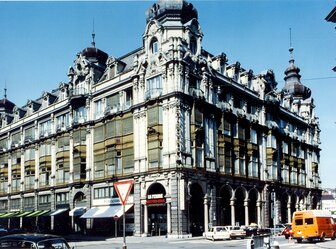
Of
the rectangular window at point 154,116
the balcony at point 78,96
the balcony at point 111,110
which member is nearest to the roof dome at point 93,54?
the balcony at point 78,96

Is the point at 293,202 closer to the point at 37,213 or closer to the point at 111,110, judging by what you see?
the point at 111,110

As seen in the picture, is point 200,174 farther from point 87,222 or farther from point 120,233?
point 87,222

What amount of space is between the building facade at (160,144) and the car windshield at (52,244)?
88.4ft

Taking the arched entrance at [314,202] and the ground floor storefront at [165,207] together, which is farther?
the arched entrance at [314,202]

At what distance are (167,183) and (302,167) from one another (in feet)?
118

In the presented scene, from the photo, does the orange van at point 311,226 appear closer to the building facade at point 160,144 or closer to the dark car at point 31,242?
the building facade at point 160,144

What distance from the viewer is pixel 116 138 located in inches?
1933

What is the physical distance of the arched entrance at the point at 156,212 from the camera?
4374cm

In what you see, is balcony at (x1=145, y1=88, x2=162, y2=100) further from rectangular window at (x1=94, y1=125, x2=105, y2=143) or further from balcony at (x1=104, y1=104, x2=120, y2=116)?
rectangular window at (x1=94, y1=125, x2=105, y2=143)

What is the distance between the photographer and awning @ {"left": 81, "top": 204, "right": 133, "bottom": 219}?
150 ft

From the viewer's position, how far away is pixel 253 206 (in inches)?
2180

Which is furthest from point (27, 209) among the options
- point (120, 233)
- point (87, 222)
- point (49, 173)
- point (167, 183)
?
point (167, 183)

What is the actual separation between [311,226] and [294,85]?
46052mm

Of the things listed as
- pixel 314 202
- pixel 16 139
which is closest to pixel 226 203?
pixel 314 202
